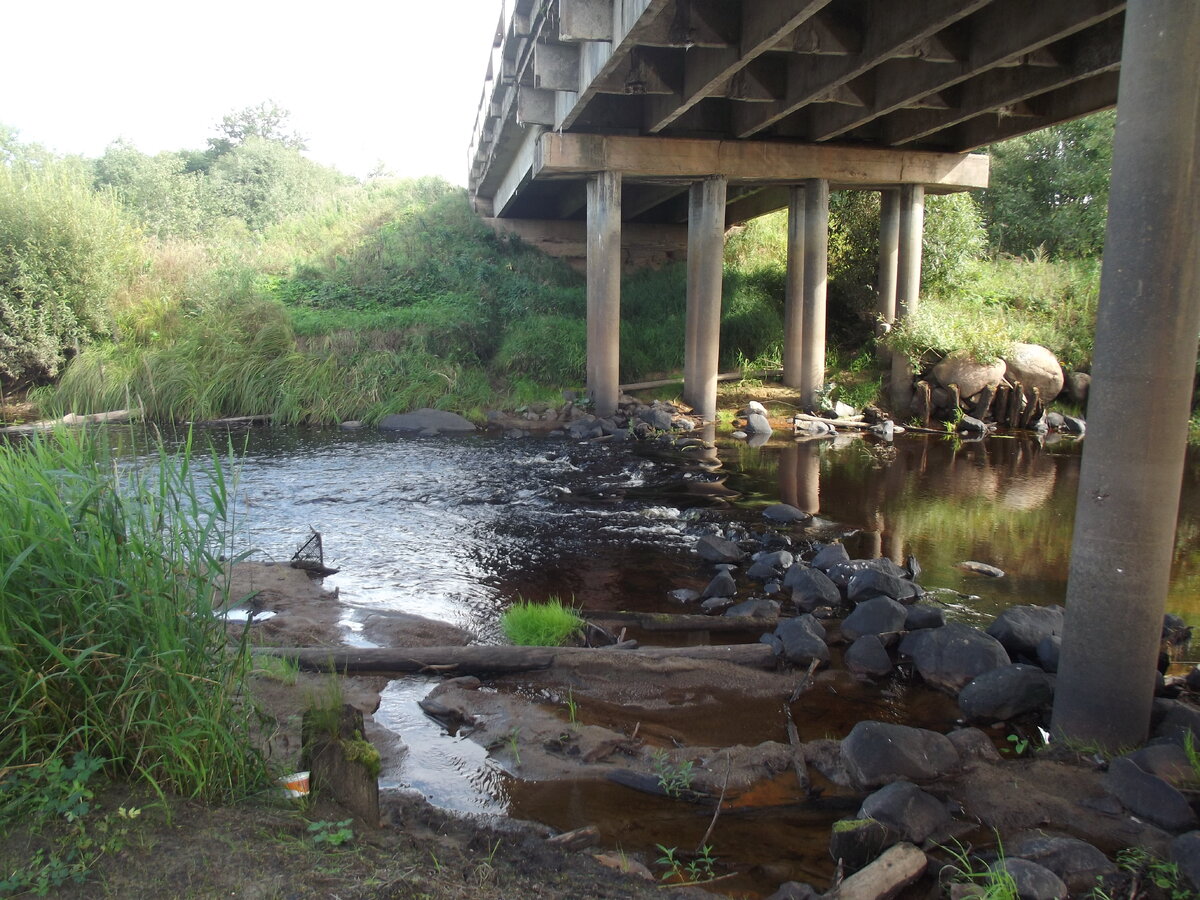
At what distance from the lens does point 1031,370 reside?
56.5ft

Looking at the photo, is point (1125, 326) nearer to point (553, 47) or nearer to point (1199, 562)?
point (1199, 562)

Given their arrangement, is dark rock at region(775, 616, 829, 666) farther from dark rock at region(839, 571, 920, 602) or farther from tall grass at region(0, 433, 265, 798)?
tall grass at region(0, 433, 265, 798)

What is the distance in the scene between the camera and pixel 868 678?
5734 mm

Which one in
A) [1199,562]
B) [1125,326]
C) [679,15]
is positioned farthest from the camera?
[679,15]

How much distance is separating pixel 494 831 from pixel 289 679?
5.51 ft

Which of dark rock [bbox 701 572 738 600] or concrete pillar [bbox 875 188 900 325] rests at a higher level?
concrete pillar [bbox 875 188 900 325]

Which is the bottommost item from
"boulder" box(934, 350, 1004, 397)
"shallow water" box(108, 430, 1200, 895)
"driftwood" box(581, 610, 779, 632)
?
"shallow water" box(108, 430, 1200, 895)

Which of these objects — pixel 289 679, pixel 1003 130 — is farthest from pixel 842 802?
pixel 1003 130

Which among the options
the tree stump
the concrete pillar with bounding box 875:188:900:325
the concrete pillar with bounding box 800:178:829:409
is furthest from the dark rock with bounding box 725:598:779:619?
the concrete pillar with bounding box 875:188:900:325

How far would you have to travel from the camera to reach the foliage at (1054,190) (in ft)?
80.1

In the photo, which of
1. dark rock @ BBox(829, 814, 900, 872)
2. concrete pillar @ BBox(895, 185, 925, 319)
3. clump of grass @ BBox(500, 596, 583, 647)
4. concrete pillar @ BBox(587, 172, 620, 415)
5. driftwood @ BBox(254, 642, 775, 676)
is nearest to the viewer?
dark rock @ BBox(829, 814, 900, 872)

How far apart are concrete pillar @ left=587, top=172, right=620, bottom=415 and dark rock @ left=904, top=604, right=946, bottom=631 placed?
1087 cm

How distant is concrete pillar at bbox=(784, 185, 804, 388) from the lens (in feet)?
59.4

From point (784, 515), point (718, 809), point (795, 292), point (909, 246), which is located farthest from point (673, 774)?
point (909, 246)
